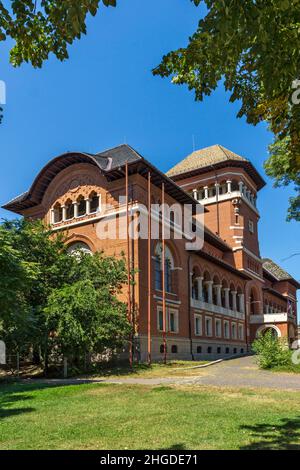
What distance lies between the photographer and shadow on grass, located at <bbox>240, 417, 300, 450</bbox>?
20.4 ft

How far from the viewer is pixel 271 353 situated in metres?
22.6

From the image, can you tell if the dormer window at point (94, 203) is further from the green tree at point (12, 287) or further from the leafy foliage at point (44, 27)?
the leafy foliage at point (44, 27)

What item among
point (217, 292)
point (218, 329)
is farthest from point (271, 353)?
point (217, 292)

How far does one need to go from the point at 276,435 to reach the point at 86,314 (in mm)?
16062

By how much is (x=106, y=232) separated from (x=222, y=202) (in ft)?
74.6

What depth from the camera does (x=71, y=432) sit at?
7.74 m

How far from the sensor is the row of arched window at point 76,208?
31891 mm

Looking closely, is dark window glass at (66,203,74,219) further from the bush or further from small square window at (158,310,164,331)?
the bush

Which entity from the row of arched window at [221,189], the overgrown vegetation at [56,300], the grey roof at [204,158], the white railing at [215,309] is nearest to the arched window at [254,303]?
Answer: the white railing at [215,309]

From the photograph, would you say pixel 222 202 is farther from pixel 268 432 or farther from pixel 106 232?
pixel 268 432

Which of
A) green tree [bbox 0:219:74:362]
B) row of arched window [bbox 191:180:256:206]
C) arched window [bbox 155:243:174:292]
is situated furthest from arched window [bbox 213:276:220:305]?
green tree [bbox 0:219:74:362]

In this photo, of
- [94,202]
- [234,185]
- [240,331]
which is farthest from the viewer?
[234,185]

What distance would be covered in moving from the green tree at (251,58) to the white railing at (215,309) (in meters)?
29.9

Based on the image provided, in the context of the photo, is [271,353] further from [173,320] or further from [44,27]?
[44,27]
